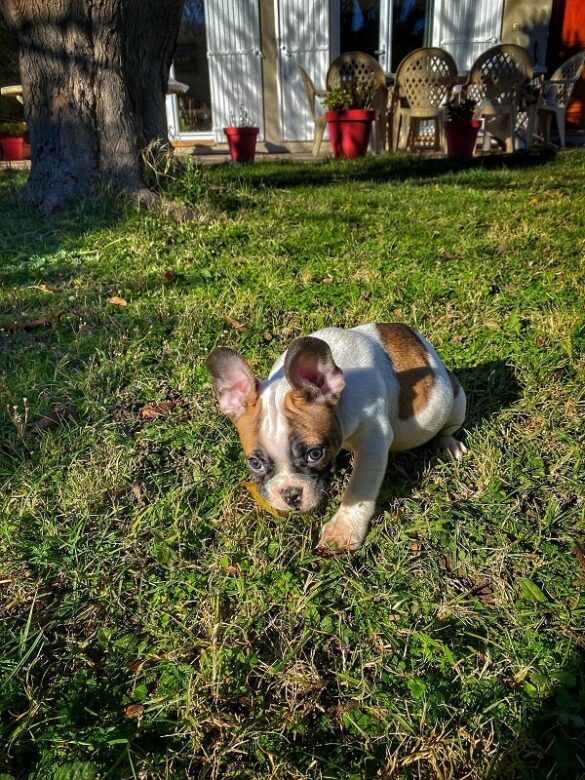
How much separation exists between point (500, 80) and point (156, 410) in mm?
11213

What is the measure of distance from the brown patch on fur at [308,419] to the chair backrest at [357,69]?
11087mm

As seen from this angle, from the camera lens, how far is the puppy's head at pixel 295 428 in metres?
Answer: 2.52

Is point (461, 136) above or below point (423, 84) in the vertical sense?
below

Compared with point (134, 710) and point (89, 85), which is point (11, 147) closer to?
point (89, 85)

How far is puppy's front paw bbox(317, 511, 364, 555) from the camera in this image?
2770mm

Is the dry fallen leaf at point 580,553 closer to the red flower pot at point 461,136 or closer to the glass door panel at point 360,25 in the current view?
the red flower pot at point 461,136

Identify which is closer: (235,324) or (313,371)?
(313,371)

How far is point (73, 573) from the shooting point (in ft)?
8.61

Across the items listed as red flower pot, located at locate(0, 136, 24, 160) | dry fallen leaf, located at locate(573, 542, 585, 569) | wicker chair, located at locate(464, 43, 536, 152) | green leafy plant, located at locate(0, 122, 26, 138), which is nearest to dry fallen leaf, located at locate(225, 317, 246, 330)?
dry fallen leaf, located at locate(573, 542, 585, 569)

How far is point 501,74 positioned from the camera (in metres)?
11.7

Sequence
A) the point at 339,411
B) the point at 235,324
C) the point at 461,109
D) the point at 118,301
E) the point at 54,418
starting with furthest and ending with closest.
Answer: the point at 461,109, the point at 118,301, the point at 235,324, the point at 54,418, the point at 339,411

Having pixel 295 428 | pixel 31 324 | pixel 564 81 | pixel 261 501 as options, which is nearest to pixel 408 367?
pixel 295 428

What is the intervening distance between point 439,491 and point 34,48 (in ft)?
21.5

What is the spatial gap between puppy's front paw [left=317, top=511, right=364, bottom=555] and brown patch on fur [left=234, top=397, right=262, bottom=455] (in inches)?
22.4
